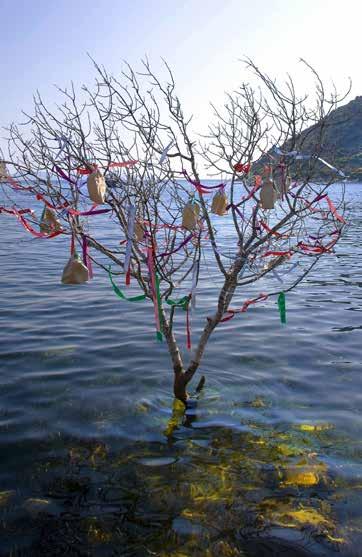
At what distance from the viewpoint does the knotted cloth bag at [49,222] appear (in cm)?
506

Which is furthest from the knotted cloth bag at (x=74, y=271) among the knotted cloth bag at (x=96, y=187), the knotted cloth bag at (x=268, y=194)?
the knotted cloth bag at (x=268, y=194)

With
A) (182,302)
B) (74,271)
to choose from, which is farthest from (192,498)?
(74,271)

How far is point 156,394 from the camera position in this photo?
6688 mm

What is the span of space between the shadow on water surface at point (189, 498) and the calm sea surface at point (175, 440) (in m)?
0.01

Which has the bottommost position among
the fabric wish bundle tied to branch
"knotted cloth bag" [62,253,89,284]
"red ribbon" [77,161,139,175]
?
"knotted cloth bag" [62,253,89,284]

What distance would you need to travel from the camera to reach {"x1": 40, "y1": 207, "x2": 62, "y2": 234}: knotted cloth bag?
506cm

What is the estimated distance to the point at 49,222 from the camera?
514cm

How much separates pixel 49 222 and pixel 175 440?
263 cm

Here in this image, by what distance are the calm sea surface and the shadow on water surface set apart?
1cm

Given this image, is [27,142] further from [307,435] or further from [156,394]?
[307,435]

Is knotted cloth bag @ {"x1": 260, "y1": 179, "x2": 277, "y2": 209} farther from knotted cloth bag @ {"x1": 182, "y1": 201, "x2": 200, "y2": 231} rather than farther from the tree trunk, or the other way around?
the tree trunk

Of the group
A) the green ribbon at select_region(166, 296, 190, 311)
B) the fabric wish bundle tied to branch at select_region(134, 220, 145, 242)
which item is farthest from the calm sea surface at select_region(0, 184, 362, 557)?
the fabric wish bundle tied to branch at select_region(134, 220, 145, 242)

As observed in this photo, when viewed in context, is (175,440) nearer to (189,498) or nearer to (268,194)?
(189,498)

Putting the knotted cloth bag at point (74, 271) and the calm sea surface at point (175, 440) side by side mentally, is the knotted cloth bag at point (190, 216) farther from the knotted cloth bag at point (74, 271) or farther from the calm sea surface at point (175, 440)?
the calm sea surface at point (175, 440)
